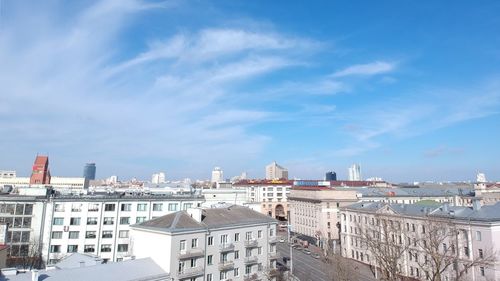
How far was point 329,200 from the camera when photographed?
3952 inches

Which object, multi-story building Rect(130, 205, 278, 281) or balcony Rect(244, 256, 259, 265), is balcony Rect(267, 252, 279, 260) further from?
balcony Rect(244, 256, 259, 265)

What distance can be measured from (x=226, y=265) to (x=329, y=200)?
59.2m

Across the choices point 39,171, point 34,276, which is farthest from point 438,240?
point 39,171

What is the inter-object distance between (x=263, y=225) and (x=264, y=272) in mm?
6710

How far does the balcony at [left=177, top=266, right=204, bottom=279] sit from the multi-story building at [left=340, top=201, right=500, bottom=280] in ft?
69.0

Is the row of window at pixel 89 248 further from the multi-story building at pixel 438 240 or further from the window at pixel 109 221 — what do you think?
the multi-story building at pixel 438 240

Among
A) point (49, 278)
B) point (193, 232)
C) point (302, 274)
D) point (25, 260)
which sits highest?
point (193, 232)

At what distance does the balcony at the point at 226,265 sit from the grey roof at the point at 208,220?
16.2ft

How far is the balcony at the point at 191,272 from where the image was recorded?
41719mm

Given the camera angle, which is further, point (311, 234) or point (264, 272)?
point (311, 234)

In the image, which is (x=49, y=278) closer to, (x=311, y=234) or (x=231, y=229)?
(x=231, y=229)

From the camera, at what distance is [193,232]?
144 feet

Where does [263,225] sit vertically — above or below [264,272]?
above

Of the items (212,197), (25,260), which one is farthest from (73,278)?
(212,197)
